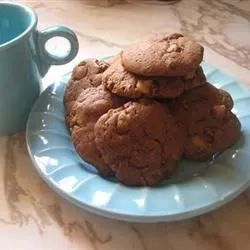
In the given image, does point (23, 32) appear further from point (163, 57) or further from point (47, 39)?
point (163, 57)

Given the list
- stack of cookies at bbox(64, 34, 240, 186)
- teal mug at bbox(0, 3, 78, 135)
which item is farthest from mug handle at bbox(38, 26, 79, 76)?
stack of cookies at bbox(64, 34, 240, 186)

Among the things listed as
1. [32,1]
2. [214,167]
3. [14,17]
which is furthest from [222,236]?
[32,1]

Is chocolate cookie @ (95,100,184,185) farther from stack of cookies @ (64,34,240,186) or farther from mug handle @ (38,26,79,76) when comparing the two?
mug handle @ (38,26,79,76)

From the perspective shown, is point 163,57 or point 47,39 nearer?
point 163,57

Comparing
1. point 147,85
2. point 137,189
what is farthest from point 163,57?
point 137,189

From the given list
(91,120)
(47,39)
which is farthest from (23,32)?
(91,120)

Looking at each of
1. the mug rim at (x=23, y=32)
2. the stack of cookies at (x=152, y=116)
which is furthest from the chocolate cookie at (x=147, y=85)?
the mug rim at (x=23, y=32)

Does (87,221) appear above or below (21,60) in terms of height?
below
